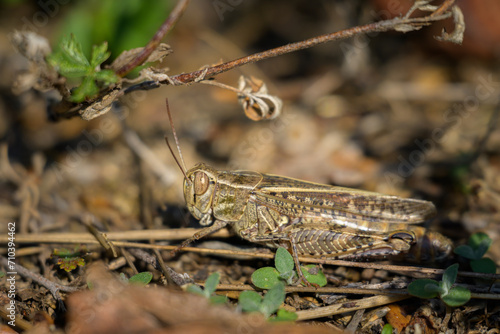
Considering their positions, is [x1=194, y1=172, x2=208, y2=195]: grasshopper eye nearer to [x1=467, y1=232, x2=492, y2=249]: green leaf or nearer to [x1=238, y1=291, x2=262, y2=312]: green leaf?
[x1=238, y1=291, x2=262, y2=312]: green leaf

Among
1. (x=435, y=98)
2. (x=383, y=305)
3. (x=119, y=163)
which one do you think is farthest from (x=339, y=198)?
(x=435, y=98)

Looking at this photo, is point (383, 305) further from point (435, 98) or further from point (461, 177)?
point (435, 98)

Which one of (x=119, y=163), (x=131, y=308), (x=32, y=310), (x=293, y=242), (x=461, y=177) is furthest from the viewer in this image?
(x=119, y=163)

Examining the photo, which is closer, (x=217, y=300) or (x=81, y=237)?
(x=217, y=300)

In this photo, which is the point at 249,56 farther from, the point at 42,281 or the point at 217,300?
the point at 42,281

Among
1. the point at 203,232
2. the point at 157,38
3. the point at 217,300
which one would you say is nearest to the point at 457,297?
the point at 217,300

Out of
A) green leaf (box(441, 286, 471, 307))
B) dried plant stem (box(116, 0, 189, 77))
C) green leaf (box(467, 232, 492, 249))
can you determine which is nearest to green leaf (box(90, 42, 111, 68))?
dried plant stem (box(116, 0, 189, 77))

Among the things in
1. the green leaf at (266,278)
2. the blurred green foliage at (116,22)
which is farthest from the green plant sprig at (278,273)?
the blurred green foliage at (116,22)
